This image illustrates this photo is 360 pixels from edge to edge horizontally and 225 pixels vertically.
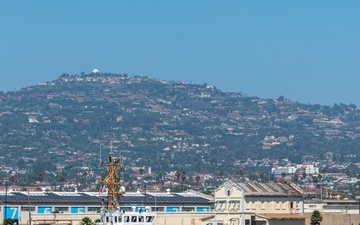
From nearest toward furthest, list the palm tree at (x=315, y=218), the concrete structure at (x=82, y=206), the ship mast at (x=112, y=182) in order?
the ship mast at (x=112, y=182), the concrete structure at (x=82, y=206), the palm tree at (x=315, y=218)

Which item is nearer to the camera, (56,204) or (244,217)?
(244,217)

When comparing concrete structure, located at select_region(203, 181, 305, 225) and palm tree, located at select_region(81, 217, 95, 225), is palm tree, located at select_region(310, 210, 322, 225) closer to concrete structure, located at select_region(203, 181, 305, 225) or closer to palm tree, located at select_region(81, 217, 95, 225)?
concrete structure, located at select_region(203, 181, 305, 225)

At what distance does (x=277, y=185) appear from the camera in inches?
4633

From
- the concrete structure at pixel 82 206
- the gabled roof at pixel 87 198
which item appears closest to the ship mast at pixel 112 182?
the concrete structure at pixel 82 206

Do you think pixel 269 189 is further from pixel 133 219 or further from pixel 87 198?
pixel 87 198

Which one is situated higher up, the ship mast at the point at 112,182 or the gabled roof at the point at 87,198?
the gabled roof at the point at 87,198

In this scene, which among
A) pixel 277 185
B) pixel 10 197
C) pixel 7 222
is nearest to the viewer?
pixel 7 222

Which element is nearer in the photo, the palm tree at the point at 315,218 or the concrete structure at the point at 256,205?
the concrete structure at the point at 256,205

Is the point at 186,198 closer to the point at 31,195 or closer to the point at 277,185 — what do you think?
the point at 31,195

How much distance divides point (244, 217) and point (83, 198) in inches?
1401

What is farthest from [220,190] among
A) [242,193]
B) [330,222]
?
[330,222]

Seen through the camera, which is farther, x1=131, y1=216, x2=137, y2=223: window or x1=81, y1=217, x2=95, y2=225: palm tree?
x1=81, y1=217, x2=95, y2=225: palm tree

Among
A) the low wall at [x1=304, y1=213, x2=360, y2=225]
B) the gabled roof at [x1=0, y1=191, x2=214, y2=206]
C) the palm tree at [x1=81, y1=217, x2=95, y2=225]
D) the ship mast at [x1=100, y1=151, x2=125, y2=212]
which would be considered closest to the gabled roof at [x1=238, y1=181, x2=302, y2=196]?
the low wall at [x1=304, y1=213, x2=360, y2=225]

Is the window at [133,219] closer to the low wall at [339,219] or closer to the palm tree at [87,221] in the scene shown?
the palm tree at [87,221]
